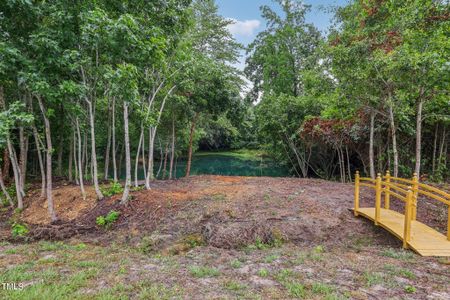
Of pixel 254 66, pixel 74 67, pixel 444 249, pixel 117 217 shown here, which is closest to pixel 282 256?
pixel 444 249

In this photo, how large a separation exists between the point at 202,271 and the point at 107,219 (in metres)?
2.97

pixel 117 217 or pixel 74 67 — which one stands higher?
pixel 74 67

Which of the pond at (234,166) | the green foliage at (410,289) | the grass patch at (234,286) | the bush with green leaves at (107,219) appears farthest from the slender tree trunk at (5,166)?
the green foliage at (410,289)

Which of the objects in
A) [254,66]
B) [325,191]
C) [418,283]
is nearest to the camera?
[418,283]

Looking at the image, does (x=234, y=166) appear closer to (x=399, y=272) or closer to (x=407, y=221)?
(x=407, y=221)

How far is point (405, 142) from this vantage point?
9.23 metres

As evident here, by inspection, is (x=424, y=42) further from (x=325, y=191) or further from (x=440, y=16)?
(x=325, y=191)

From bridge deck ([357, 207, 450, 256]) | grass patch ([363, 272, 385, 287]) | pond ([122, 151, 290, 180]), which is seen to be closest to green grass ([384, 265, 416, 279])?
grass patch ([363, 272, 385, 287])

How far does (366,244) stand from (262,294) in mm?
2710

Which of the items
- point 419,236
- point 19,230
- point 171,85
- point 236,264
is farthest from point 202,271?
point 171,85

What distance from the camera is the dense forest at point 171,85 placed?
442 centimetres

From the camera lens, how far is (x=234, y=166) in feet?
77.5

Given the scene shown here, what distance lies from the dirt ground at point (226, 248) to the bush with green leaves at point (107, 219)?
0.35 ft

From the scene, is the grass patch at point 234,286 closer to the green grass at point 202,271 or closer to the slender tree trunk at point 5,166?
the green grass at point 202,271
